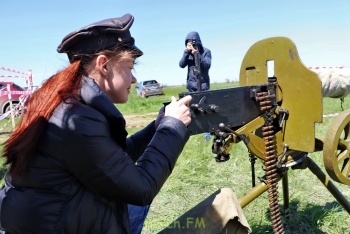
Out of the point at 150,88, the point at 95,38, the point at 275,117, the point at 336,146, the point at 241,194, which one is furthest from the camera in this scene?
the point at 150,88

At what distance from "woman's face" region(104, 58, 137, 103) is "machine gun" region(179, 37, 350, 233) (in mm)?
451

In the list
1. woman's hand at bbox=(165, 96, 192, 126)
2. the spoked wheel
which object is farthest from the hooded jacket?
the spoked wheel

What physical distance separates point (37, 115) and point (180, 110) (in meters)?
0.65

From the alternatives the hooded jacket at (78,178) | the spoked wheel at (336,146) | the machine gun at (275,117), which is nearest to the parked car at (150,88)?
the machine gun at (275,117)

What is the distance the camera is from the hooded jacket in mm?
1364

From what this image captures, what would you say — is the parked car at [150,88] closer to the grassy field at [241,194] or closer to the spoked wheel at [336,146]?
the grassy field at [241,194]

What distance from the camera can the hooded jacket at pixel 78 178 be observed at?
1.36 m

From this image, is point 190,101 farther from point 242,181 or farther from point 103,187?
point 242,181

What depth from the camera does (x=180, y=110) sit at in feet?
5.42

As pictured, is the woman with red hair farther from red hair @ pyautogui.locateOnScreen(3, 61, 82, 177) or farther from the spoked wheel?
the spoked wheel

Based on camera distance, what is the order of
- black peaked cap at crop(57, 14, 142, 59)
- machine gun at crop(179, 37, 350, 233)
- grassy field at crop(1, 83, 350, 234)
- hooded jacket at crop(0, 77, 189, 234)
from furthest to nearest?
1. grassy field at crop(1, 83, 350, 234)
2. machine gun at crop(179, 37, 350, 233)
3. black peaked cap at crop(57, 14, 142, 59)
4. hooded jacket at crop(0, 77, 189, 234)

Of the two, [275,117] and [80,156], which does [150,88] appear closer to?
[275,117]

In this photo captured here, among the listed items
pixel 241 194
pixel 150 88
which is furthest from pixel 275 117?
pixel 150 88

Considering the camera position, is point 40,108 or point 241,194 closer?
point 40,108
